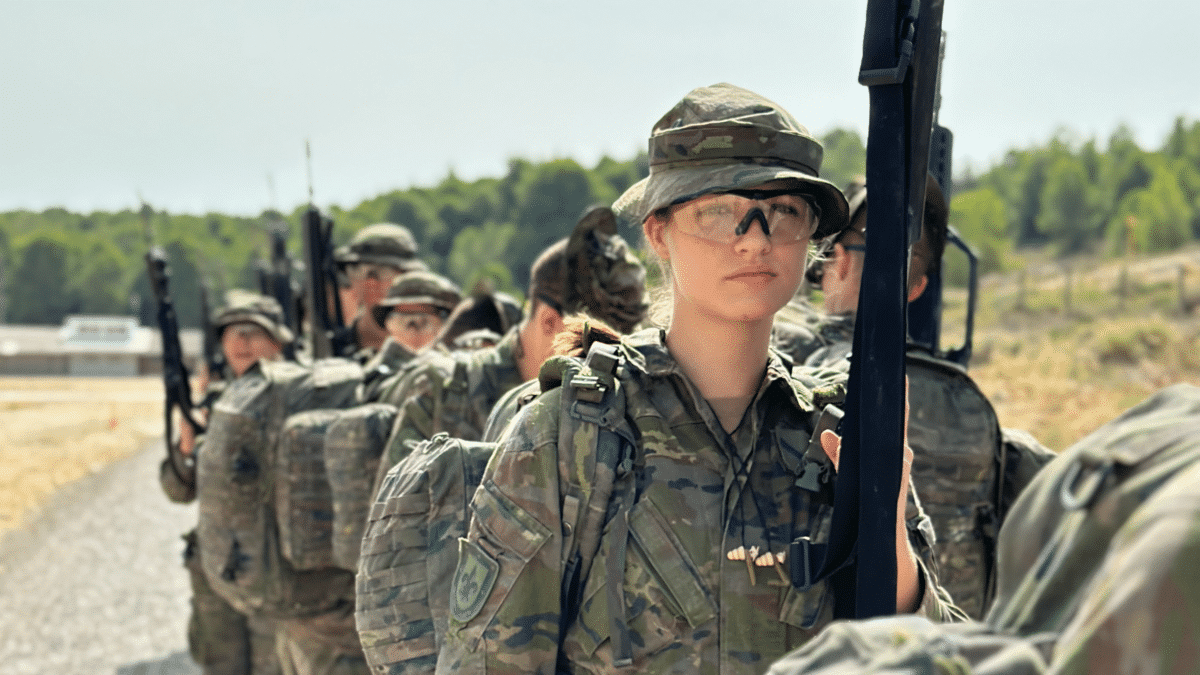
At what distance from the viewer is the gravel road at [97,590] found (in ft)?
28.2

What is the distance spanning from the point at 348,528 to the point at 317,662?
3.53 feet

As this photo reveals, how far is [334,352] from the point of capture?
8367 mm

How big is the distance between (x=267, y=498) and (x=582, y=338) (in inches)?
168

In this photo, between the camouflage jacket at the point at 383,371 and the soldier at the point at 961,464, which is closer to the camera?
the soldier at the point at 961,464

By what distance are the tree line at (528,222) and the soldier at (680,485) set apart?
53083 millimetres

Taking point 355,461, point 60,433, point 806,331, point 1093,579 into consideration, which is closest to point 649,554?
point 1093,579

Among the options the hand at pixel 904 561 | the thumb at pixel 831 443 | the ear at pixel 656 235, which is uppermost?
the ear at pixel 656 235

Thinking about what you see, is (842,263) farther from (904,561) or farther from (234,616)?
(234,616)

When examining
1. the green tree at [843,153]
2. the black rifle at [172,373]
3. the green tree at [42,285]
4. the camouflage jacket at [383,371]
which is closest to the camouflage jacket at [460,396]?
the camouflage jacket at [383,371]

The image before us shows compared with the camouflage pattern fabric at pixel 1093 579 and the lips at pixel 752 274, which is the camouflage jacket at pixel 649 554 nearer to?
the lips at pixel 752 274

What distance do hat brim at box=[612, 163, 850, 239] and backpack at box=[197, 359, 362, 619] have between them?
13.4 feet

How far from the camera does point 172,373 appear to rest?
8430 mm

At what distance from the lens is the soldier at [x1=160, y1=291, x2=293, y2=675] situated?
768 centimetres

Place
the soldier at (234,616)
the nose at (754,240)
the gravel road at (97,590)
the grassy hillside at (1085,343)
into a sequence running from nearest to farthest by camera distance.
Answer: the nose at (754,240)
the soldier at (234,616)
the gravel road at (97,590)
the grassy hillside at (1085,343)
